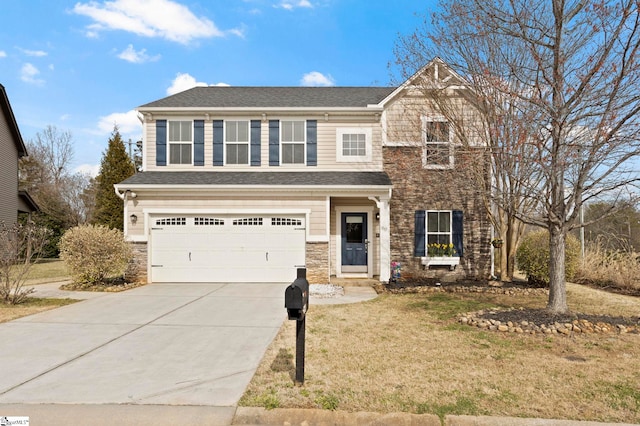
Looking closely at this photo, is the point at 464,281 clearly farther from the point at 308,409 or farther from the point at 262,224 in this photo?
the point at 308,409

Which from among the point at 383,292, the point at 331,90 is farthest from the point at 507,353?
the point at 331,90

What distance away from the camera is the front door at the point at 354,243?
529 inches

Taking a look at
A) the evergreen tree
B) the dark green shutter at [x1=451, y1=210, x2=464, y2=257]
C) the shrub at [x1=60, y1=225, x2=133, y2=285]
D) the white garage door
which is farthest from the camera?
the evergreen tree

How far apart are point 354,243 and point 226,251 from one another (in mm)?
4194

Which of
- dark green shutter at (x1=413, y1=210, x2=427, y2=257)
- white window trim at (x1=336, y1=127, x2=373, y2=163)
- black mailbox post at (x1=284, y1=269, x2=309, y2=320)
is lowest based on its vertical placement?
black mailbox post at (x1=284, y1=269, x2=309, y2=320)

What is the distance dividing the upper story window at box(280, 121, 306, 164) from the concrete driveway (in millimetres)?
5413

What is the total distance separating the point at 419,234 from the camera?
42.2 ft

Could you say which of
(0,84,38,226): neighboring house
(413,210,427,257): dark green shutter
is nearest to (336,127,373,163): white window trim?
(413,210,427,257): dark green shutter

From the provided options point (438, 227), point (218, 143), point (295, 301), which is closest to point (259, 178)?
point (218, 143)

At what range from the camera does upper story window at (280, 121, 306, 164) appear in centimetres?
1327

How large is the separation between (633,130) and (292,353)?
5.93m

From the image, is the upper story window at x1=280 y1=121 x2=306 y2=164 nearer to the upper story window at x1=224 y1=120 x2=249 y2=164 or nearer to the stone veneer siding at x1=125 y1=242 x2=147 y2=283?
the upper story window at x1=224 y1=120 x2=249 y2=164

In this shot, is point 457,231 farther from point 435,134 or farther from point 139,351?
point 139,351

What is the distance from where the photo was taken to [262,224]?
485 inches
